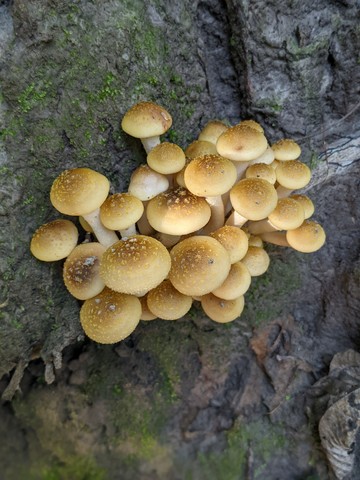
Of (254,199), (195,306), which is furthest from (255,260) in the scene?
(195,306)

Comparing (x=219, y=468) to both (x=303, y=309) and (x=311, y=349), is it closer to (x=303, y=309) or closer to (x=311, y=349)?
(x=311, y=349)

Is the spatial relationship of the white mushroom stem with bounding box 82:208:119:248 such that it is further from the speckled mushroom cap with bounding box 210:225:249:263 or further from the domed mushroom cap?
the speckled mushroom cap with bounding box 210:225:249:263

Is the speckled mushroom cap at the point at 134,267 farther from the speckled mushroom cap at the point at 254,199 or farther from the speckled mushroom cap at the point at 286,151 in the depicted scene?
the speckled mushroom cap at the point at 286,151

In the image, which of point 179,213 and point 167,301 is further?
point 167,301

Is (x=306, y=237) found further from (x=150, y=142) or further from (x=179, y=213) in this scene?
(x=150, y=142)

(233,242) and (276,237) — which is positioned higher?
(233,242)

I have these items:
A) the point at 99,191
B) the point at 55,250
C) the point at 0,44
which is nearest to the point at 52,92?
the point at 0,44

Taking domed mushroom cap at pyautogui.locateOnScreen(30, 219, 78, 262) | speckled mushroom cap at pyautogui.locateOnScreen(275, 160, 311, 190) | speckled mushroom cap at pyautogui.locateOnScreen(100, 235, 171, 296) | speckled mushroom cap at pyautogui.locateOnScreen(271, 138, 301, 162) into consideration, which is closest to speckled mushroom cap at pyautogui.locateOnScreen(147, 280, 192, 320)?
speckled mushroom cap at pyautogui.locateOnScreen(100, 235, 171, 296)

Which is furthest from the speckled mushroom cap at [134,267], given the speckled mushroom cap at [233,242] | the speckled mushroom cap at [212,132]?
the speckled mushroom cap at [212,132]
